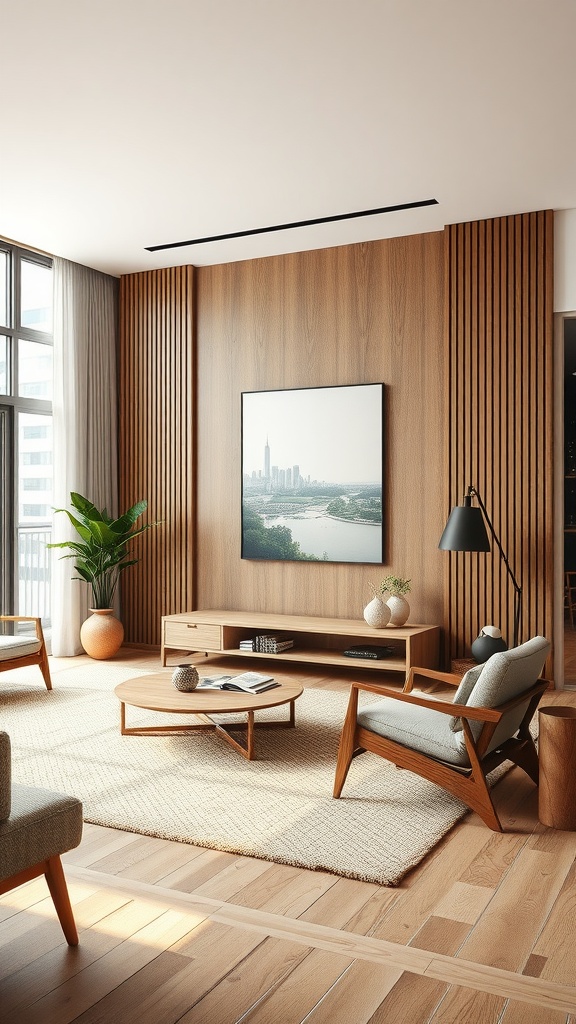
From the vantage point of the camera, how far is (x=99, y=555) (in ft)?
21.4

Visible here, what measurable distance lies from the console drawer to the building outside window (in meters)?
1.26

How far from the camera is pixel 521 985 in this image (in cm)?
206

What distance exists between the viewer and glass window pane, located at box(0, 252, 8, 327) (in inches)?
251

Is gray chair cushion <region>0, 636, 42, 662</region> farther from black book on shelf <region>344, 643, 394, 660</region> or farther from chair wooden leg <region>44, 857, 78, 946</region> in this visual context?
chair wooden leg <region>44, 857, 78, 946</region>

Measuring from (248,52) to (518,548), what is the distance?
3441mm

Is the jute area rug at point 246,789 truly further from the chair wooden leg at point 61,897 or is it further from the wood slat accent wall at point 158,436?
the wood slat accent wall at point 158,436

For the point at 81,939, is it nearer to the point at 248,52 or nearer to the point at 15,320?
the point at 248,52

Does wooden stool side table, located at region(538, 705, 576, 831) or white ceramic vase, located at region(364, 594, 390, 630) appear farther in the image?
white ceramic vase, located at region(364, 594, 390, 630)

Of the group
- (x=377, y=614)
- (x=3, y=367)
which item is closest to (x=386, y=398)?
(x=377, y=614)

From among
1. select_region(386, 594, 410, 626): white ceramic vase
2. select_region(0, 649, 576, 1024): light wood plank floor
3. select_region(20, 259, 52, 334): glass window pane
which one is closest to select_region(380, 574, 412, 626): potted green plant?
select_region(386, 594, 410, 626): white ceramic vase

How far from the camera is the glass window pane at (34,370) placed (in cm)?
656

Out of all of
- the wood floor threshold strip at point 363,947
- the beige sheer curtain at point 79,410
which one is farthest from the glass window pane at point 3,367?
the wood floor threshold strip at point 363,947

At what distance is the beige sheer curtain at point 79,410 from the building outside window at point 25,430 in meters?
0.17

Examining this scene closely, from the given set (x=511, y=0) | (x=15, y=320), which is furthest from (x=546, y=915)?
(x=15, y=320)
